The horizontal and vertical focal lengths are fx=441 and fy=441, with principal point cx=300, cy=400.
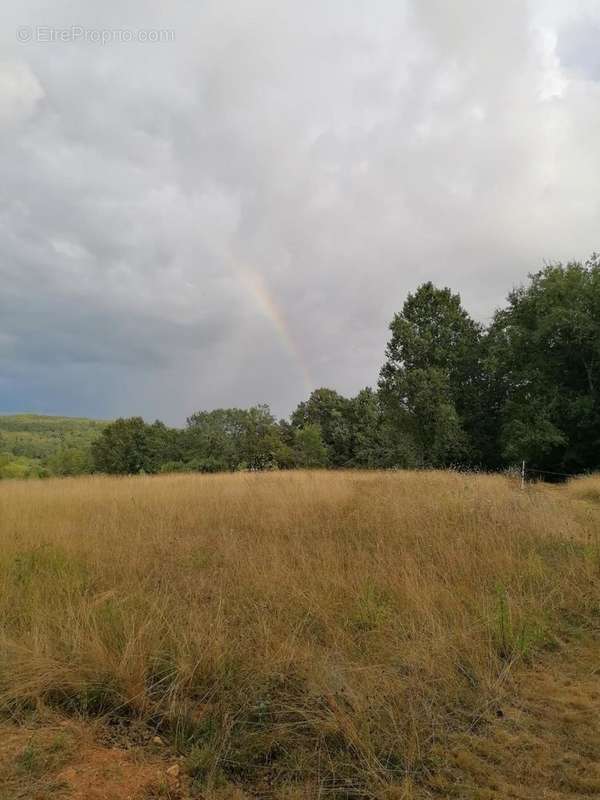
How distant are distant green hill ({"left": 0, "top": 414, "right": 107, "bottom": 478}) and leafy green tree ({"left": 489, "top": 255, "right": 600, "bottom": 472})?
2430cm

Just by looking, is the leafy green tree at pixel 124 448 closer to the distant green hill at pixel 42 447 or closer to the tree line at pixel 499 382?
the distant green hill at pixel 42 447

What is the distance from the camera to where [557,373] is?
80.0ft

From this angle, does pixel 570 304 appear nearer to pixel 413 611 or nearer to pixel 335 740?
pixel 413 611

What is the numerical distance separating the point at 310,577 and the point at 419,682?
1706mm

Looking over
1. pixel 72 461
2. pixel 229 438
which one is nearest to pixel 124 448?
pixel 72 461

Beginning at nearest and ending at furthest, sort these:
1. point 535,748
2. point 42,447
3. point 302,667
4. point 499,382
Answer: point 535,748, point 302,667, point 499,382, point 42,447

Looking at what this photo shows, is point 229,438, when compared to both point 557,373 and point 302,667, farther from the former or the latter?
point 302,667

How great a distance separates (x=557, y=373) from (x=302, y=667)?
26.0 m

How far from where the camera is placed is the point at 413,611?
11.9ft

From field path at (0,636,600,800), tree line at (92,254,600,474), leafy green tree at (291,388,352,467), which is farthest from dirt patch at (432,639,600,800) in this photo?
leafy green tree at (291,388,352,467)

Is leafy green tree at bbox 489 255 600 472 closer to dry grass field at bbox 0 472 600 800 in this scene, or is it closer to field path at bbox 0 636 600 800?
dry grass field at bbox 0 472 600 800

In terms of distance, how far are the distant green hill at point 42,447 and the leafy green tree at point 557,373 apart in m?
24.3

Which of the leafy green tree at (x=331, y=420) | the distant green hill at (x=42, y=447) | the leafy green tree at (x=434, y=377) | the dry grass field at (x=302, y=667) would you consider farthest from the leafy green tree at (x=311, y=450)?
the dry grass field at (x=302, y=667)

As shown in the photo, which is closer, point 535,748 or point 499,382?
point 535,748
